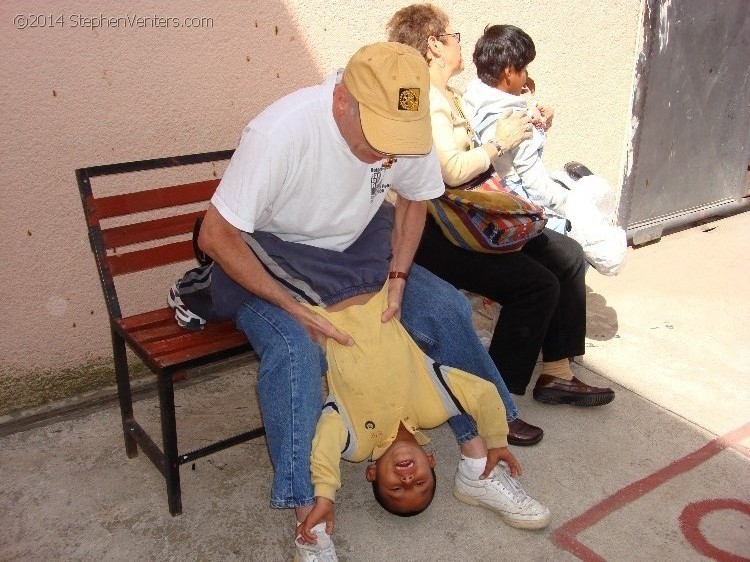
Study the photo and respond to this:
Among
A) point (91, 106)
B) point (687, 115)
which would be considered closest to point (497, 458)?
point (91, 106)

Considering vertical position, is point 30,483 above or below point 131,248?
below

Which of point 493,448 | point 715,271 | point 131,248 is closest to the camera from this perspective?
point 493,448

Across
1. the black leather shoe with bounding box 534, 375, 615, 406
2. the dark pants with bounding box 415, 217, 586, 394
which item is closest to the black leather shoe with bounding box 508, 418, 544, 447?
the dark pants with bounding box 415, 217, 586, 394

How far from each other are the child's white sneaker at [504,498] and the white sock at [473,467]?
16mm

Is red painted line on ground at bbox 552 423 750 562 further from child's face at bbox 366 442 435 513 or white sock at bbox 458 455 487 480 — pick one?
child's face at bbox 366 442 435 513

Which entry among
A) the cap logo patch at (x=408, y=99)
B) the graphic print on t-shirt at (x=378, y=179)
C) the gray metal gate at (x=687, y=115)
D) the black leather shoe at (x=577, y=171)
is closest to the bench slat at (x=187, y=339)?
the graphic print on t-shirt at (x=378, y=179)

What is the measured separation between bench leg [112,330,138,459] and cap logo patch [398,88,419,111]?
1.43 meters

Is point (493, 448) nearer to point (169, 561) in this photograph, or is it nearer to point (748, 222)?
point (169, 561)

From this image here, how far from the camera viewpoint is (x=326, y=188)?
107 inches

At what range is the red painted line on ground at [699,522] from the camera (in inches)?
109

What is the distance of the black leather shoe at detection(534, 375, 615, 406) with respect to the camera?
11.8 feet

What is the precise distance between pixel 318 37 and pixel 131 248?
4.21ft

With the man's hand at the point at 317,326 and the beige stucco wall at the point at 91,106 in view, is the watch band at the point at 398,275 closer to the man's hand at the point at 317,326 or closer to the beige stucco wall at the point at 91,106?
the man's hand at the point at 317,326

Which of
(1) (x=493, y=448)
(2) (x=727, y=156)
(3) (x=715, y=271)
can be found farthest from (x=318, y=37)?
(2) (x=727, y=156)
